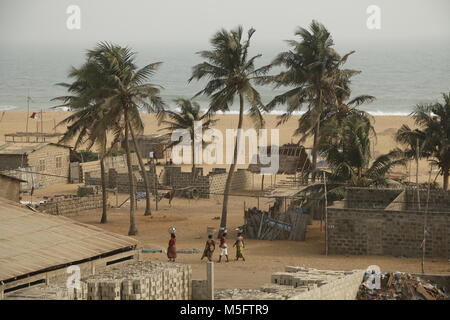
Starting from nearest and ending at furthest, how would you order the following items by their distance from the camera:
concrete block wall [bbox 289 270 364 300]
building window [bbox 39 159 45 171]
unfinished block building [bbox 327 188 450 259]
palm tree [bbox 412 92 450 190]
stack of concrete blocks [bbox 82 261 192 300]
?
concrete block wall [bbox 289 270 364 300]
stack of concrete blocks [bbox 82 261 192 300]
unfinished block building [bbox 327 188 450 259]
palm tree [bbox 412 92 450 190]
building window [bbox 39 159 45 171]

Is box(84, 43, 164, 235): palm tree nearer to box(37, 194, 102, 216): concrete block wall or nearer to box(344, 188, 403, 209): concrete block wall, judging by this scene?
box(37, 194, 102, 216): concrete block wall

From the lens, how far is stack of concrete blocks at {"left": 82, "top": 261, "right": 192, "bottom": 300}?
73.9ft

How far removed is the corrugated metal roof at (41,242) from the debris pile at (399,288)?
614 centimetres

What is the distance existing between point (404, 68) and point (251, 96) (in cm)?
15823

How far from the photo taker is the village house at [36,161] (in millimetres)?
46725

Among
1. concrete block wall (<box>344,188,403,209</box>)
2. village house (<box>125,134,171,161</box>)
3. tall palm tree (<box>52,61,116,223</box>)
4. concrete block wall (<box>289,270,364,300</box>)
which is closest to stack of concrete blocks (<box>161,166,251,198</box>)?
tall palm tree (<box>52,61,116,223</box>)

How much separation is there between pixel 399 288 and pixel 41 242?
8913 mm

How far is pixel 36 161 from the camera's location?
47656mm

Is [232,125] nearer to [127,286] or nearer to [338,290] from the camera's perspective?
[338,290]

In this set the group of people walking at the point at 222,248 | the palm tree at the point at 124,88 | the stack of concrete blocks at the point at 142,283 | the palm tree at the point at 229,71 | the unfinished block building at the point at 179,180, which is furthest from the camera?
the unfinished block building at the point at 179,180

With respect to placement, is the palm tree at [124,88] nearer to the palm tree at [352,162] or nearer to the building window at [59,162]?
the palm tree at [352,162]

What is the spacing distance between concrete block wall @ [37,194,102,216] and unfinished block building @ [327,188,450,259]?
12.4 metres

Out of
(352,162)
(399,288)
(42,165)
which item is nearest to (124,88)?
(352,162)

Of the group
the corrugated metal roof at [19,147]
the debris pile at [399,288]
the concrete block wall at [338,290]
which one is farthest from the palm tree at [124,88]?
the concrete block wall at [338,290]
